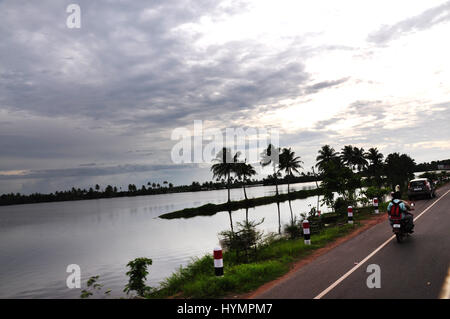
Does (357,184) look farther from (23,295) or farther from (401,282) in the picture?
(23,295)

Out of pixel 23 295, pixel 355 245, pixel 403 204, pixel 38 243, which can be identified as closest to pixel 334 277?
pixel 355 245

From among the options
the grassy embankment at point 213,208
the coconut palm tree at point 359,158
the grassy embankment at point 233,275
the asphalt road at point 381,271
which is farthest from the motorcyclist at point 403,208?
the coconut palm tree at point 359,158

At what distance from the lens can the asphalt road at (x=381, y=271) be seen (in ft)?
20.9

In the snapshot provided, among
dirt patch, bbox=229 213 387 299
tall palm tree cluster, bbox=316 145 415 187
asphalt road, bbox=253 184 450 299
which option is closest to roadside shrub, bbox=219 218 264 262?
dirt patch, bbox=229 213 387 299

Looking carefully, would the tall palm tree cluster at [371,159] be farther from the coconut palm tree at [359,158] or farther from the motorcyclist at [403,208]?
the motorcyclist at [403,208]

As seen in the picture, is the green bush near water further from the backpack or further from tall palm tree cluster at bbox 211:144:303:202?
tall palm tree cluster at bbox 211:144:303:202

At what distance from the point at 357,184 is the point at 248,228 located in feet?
65.4

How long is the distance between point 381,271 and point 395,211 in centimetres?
420

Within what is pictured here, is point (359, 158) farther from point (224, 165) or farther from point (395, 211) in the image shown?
point (395, 211)

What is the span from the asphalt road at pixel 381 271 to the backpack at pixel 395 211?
3.12ft

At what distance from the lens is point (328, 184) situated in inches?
1096

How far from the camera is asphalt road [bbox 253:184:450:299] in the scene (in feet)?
20.9

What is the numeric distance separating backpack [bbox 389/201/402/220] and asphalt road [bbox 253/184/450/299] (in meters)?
0.95

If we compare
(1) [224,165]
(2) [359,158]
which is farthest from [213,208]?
(2) [359,158]
